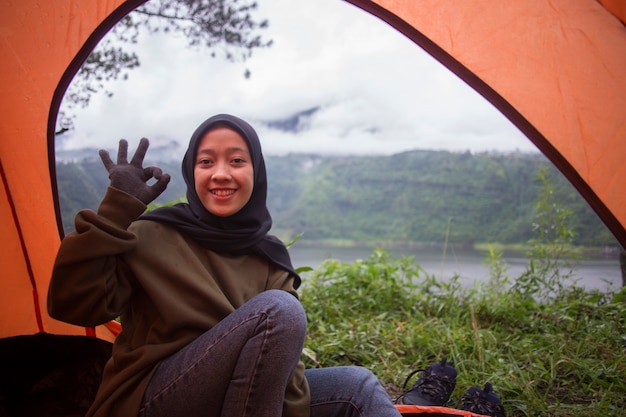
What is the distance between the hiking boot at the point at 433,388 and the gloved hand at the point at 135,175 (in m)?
1.31

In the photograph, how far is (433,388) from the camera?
2074mm

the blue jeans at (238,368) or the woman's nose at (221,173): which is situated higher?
the woman's nose at (221,173)

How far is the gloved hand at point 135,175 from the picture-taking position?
147cm

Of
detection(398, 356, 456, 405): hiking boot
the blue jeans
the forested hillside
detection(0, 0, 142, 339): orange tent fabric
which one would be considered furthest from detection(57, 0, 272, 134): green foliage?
detection(398, 356, 456, 405): hiking boot

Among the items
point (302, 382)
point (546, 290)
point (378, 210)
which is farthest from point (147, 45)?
point (546, 290)

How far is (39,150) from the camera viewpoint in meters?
2.14

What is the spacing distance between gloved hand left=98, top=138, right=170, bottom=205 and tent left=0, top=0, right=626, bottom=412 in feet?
2.51

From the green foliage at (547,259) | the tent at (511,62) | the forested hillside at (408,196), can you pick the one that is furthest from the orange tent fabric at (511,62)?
the forested hillside at (408,196)

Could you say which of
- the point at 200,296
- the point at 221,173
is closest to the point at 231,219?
the point at 221,173

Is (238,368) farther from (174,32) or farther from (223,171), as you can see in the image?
(174,32)

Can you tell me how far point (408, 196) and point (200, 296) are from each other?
352 cm

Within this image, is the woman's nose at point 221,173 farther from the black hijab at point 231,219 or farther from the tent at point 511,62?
the tent at point 511,62

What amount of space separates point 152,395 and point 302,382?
466 mm

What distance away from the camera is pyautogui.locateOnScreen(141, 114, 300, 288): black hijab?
1589mm
